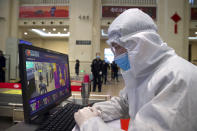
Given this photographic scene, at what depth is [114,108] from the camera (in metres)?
0.94

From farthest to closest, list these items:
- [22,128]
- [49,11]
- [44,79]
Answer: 1. [49,11]
2. [44,79]
3. [22,128]

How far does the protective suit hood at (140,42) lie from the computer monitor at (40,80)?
0.43 m

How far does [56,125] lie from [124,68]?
0.45 metres

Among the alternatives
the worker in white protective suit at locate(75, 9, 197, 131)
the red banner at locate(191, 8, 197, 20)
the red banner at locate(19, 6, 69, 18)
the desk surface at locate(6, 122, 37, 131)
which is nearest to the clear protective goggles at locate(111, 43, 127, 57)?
the worker in white protective suit at locate(75, 9, 197, 131)

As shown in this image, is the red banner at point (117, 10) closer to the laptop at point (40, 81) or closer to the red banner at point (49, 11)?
the red banner at point (49, 11)

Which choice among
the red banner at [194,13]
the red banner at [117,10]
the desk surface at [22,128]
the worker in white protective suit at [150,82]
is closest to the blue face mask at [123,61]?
the worker in white protective suit at [150,82]

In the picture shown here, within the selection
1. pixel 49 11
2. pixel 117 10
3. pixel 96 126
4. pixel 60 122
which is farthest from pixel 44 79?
pixel 49 11

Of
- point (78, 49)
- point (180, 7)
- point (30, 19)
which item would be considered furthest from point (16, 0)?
point (180, 7)

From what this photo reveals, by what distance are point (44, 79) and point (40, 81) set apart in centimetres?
4

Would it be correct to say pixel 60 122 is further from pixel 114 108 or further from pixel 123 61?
pixel 123 61

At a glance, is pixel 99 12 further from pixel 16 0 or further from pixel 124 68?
pixel 124 68

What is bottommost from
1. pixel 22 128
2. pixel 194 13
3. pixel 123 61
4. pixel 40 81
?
pixel 22 128

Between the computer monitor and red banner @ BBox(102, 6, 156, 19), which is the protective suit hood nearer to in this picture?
the computer monitor

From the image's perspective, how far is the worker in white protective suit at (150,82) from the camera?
1.44ft
